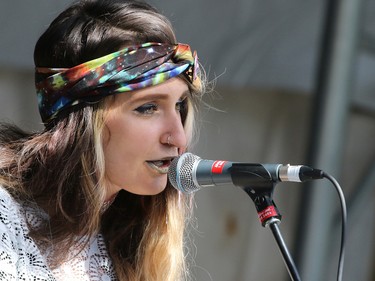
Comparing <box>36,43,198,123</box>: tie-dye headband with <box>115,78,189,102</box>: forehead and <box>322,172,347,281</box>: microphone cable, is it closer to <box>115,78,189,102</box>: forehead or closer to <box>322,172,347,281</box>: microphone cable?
<box>115,78,189,102</box>: forehead

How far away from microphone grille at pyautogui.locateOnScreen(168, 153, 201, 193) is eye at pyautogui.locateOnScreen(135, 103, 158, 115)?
0.19 metres

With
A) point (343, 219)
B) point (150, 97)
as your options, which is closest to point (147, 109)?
point (150, 97)

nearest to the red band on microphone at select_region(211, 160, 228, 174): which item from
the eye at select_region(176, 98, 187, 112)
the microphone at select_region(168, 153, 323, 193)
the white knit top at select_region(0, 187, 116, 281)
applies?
the microphone at select_region(168, 153, 323, 193)

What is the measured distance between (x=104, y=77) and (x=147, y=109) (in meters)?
0.15

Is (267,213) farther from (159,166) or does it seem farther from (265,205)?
(159,166)

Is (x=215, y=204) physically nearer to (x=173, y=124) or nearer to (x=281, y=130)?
(x=281, y=130)

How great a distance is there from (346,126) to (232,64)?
66 centimetres

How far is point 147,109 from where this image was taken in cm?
210

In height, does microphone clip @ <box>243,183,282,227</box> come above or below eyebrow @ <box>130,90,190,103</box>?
below

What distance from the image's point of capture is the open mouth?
82.4 inches

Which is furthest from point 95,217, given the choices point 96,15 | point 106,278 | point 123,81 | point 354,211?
point 354,211

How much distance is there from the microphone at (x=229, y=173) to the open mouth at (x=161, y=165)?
92 mm

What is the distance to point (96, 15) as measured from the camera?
7.04ft

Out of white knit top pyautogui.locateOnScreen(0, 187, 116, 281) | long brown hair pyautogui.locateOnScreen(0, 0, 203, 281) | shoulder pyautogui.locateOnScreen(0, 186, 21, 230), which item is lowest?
white knit top pyautogui.locateOnScreen(0, 187, 116, 281)
